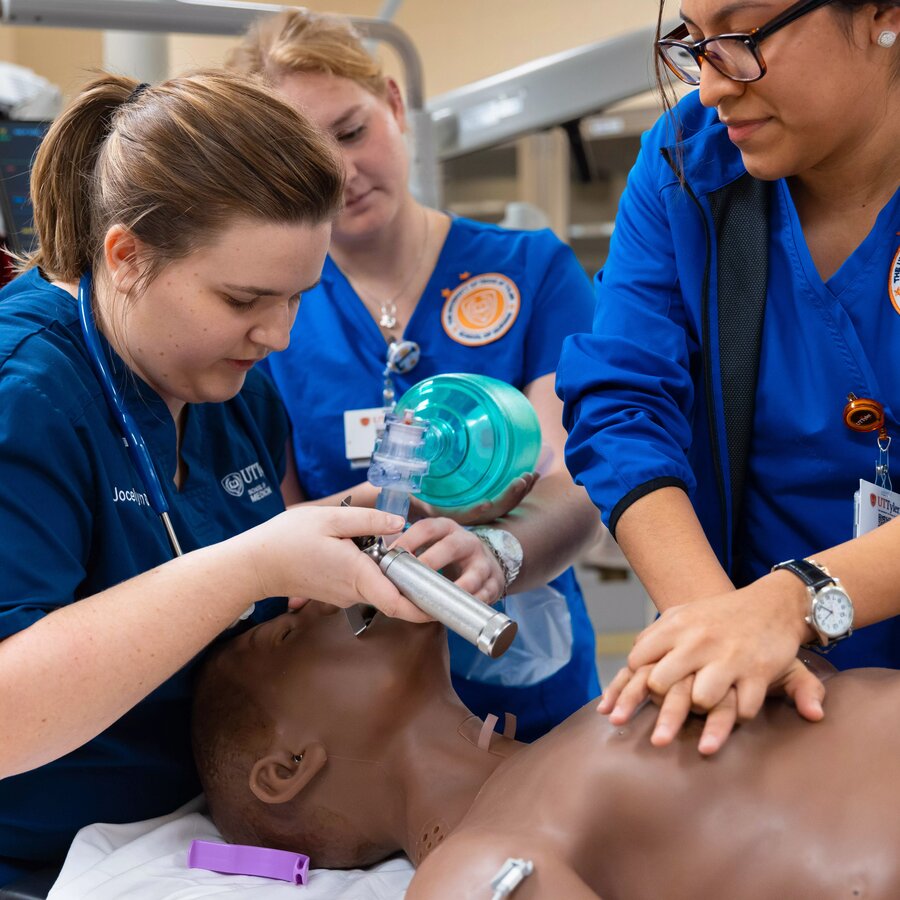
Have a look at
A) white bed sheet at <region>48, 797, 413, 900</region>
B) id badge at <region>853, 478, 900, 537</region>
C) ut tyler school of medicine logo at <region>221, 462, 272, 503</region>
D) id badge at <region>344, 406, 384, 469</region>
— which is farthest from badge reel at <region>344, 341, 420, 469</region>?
id badge at <region>853, 478, 900, 537</region>

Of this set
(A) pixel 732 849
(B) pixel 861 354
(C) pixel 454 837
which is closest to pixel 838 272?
(B) pixel 861 354

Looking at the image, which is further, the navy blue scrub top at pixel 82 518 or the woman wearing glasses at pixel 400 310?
the woman wearing glasses at pixel 400 310

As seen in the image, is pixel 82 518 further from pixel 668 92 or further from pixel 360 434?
pixel 668 92

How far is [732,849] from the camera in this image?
3.22 feet

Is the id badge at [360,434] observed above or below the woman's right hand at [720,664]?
above

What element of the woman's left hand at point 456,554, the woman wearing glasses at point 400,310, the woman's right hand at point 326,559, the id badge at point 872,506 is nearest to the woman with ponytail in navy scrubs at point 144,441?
the woman's right hand at point 326,559

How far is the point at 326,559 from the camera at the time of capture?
1210 mm

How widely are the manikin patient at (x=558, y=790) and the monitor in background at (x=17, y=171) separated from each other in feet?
3.88

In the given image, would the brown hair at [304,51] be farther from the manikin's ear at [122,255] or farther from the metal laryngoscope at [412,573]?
the metal laryngoscope at [412,573]

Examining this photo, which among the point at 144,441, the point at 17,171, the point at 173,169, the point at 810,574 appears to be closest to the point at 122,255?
the point at 173,169

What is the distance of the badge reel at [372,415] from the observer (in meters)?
1.86

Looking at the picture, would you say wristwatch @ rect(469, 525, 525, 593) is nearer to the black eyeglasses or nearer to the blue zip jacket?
the blue zip jacket

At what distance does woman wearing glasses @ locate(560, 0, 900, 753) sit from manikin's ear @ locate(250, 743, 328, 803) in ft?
1.36

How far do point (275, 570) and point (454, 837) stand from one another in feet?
1.21
